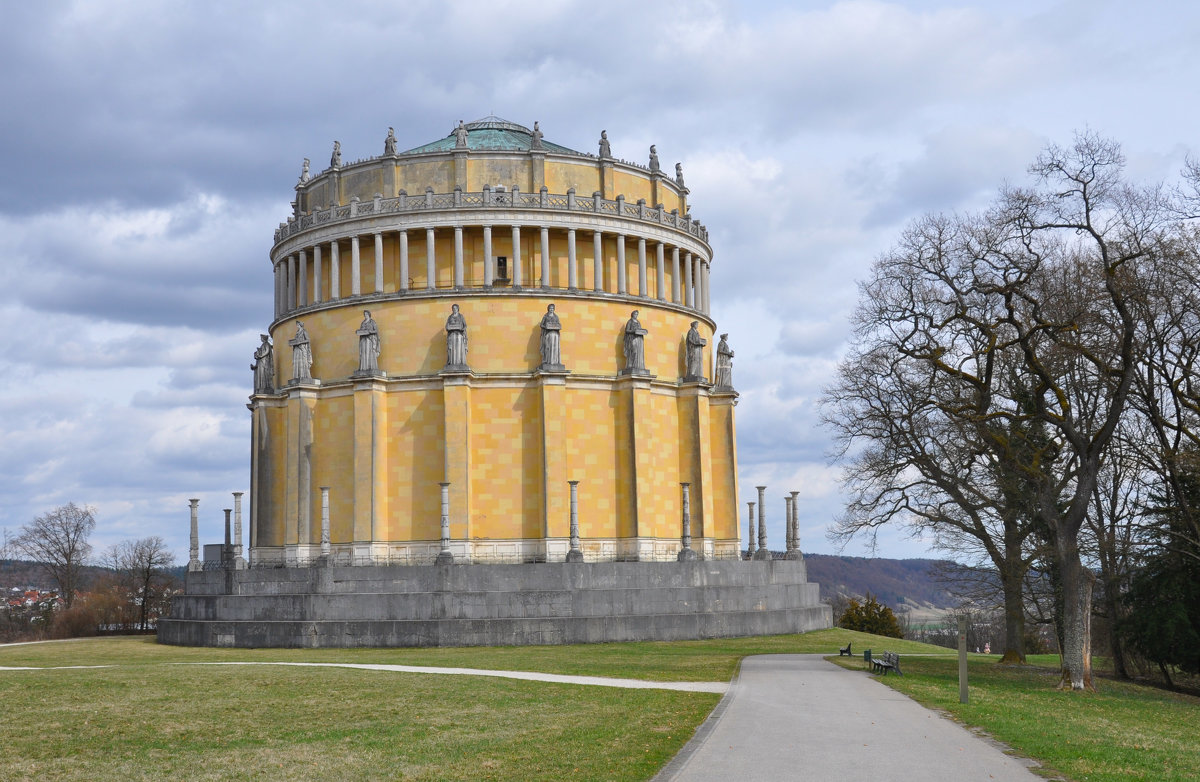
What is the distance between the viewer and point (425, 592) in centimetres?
4144

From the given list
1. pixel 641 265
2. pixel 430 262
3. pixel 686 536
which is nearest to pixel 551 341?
pixel 430 262

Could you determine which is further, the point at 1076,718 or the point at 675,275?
the point at 675,275

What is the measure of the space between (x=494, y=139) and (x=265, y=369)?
52.3ft

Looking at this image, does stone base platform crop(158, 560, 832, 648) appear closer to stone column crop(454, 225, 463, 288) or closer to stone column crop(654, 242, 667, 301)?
stone column crop(454, 225, 463, 288)

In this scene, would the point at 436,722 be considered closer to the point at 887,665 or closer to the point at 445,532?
the point at 887,665

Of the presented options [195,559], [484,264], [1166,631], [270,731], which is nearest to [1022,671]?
[1166,631]

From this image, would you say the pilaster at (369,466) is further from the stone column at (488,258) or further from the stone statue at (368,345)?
the stone column at (488,258)

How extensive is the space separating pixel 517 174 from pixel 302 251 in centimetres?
1106

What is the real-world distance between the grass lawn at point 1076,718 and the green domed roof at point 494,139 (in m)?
30.9

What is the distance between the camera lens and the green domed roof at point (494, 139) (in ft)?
179

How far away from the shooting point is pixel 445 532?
146 ft

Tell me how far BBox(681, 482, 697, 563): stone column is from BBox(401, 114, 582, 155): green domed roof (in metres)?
17.0

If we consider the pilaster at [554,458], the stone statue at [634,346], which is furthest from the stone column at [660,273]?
the pilaster at [554,458]

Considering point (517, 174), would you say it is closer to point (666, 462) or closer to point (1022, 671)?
point (666, 462)
